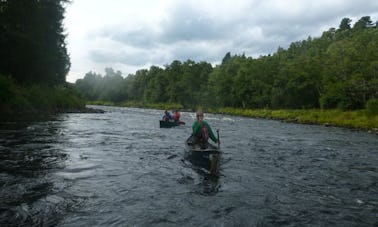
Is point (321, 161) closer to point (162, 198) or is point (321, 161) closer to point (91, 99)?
point (162, 198)

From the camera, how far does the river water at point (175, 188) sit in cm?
673

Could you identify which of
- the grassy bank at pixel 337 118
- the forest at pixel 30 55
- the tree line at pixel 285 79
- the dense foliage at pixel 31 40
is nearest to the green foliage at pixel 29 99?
the forest at pixel 30 55

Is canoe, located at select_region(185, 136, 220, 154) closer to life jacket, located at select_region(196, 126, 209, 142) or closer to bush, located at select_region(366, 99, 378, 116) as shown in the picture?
life jacket, located at select_region(196, 126, 209, 142)

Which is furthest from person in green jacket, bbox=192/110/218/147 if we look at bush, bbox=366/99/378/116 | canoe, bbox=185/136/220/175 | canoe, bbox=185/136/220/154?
bush, bbox=366/99/378/116

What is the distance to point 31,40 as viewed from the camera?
34.7 metres

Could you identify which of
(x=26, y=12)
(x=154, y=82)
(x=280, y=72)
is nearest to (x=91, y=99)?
(x=154, y=82)

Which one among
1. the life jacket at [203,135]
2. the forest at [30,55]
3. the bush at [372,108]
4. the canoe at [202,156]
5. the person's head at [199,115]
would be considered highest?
the forest at [30,55]

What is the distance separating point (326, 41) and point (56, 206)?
7525 cm

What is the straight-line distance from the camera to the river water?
673 centimetres

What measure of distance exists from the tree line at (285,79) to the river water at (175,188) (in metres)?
34.9

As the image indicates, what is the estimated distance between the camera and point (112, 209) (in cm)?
704

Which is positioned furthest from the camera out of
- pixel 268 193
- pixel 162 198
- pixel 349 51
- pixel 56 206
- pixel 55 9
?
pixel 349 51

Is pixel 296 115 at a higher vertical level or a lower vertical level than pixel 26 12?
lower

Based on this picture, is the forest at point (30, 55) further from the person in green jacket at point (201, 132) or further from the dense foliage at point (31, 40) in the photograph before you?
the person in green jacket at point (201, 132)
